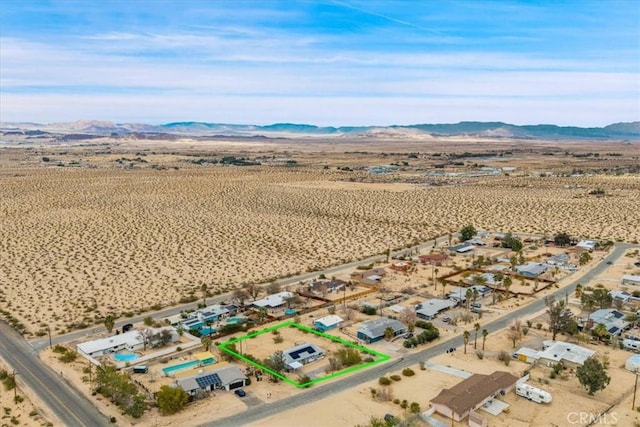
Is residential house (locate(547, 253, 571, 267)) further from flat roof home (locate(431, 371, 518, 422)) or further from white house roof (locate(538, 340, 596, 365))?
flat roof home (locate(431, 371, 518, 422))

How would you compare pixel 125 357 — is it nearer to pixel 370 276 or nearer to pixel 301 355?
pixel 301 355

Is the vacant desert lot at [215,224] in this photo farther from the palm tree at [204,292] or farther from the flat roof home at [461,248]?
the flat roof home at [461,248]

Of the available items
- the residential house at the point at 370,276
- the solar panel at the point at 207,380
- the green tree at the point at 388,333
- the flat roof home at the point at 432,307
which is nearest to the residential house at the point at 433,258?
the residential house at the point at 370,276

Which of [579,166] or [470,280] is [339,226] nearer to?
[470,280]

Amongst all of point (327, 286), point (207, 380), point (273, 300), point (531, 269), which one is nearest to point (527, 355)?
point (327, 286)

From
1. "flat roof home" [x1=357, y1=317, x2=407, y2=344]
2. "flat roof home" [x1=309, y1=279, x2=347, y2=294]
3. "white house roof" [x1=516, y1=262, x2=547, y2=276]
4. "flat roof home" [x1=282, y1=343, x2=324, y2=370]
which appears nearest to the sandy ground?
"flat roof home" [x1=282, y1=343, x2=324, y2=370]
